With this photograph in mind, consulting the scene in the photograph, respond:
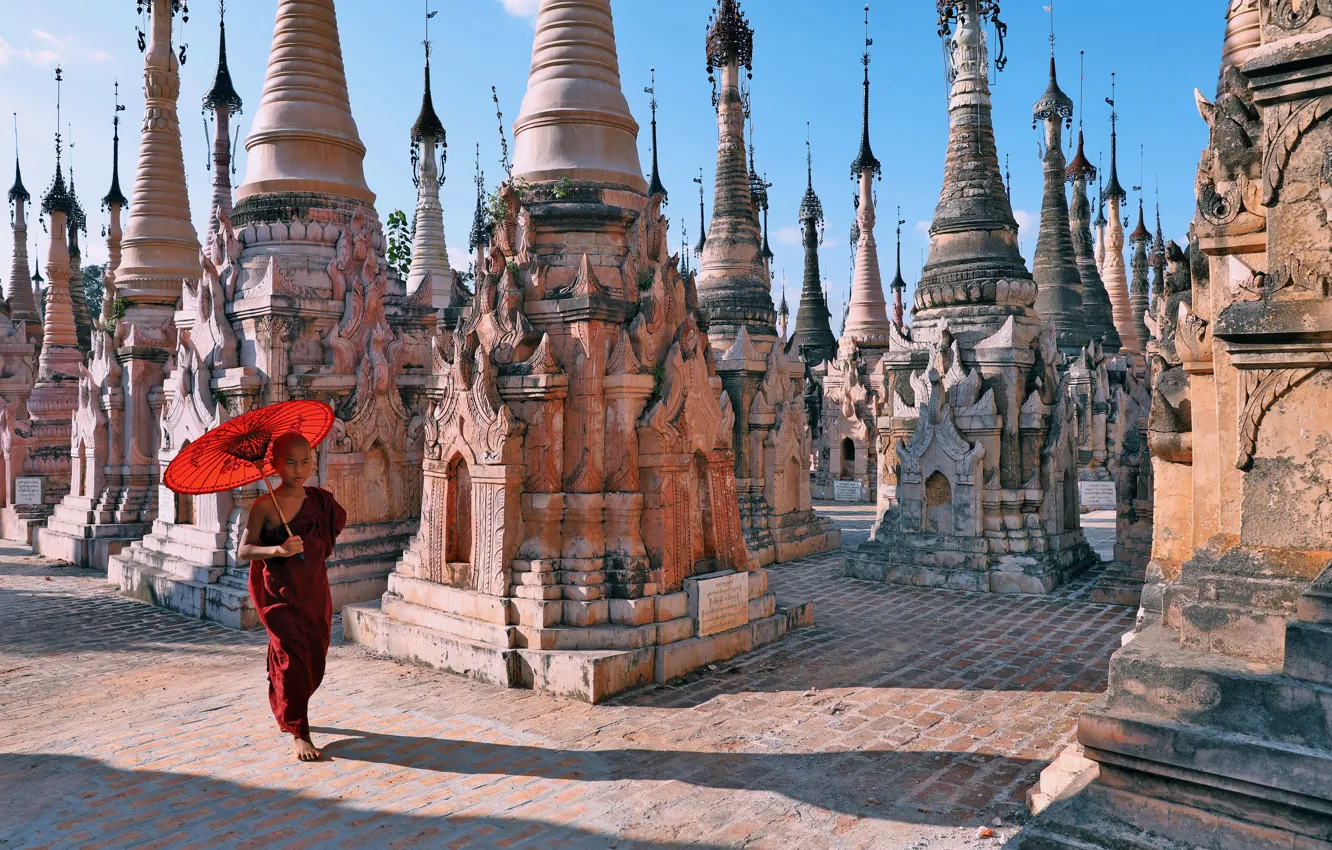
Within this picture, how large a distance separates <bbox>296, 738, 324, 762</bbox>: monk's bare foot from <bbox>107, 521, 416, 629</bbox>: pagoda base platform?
4.54m

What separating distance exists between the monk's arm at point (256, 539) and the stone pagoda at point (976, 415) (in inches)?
346

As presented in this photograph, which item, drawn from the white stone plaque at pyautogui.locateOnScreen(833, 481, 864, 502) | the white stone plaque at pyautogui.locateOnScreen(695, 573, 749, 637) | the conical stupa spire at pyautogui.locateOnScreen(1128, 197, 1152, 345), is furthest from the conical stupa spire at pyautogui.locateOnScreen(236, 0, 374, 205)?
the conical stupa spire at pyautogui.locateOnScreen(1128, 197, 1152, 345)

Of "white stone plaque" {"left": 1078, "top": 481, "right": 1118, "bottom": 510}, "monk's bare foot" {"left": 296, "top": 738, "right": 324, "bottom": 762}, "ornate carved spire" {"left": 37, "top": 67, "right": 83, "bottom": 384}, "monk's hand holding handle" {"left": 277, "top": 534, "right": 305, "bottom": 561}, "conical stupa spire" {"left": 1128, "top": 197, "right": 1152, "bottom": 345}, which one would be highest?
"conical stupa spire" {"left": 1128, "top": 197, "right": 1152, "bottom": 345}

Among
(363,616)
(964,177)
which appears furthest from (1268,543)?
(964,177)

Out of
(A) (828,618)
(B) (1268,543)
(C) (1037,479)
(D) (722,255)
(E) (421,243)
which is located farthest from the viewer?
(E) (421,243)

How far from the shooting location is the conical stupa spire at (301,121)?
12.0 meters

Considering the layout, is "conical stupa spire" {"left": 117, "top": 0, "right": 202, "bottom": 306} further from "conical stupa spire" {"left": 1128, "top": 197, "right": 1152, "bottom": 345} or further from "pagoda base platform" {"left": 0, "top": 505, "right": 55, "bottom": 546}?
"conical stupa spire" {"left": 1128, "top": 197, "right": 1152, "bottom": 345}

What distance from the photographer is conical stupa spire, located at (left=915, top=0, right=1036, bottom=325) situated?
13312mm

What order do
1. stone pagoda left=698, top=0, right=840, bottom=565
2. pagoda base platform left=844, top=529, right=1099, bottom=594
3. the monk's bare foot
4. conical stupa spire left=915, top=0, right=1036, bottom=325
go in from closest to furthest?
1. the monk's bare foot
2. pagoda base platform left=844, top=529, right=1099, bottom=594
3. conical stupa spire left=915, top=0, right=1036, bottom=325
4. stone pagoda left=698, top=0, right=840, bottom=565

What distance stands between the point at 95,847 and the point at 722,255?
50.4 ft

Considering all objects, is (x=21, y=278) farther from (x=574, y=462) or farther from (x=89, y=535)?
(x=574, y=462)

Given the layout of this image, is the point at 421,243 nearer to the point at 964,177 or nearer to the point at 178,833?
the point at 964,177

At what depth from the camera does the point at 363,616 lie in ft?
29.1

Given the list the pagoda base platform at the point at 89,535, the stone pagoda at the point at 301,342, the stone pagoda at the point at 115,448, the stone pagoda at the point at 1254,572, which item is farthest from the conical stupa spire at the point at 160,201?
the stone pagoda at the point at 1254,572
